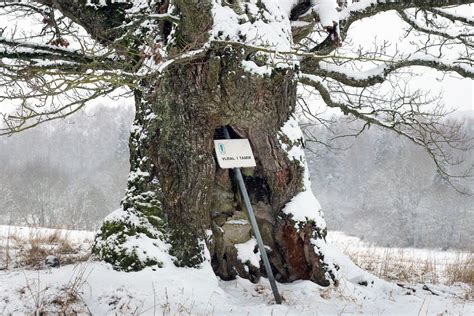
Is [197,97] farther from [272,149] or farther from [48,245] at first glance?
[48,245]

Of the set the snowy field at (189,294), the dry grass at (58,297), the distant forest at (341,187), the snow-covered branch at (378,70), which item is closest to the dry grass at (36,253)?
the snowy field at (189,294)

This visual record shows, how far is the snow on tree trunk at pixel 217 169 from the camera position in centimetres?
388

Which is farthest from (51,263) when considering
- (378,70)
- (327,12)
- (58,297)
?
(378,70)

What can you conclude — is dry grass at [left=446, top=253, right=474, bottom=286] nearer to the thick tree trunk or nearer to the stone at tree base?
the thick tree trunk

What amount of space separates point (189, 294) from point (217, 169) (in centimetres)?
129

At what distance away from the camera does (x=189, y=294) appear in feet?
10.9

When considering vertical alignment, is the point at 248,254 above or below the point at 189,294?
above

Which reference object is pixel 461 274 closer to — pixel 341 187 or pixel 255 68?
pixel 255 68

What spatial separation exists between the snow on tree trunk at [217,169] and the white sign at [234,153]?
17 cm

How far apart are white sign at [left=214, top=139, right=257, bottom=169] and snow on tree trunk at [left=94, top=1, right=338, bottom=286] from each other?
0.17 metres

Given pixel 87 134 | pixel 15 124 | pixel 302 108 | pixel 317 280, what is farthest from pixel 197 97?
pixel 87 134

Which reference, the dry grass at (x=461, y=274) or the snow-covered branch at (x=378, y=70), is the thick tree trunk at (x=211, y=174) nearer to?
the snow-covered branch at (x=378, y=70)

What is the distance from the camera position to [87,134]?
67688 millimetres

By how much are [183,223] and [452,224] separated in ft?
131
